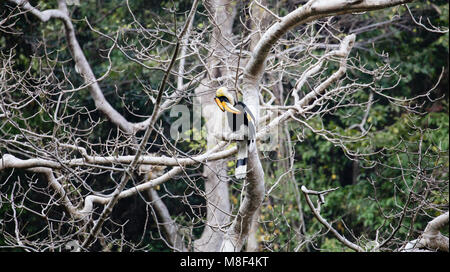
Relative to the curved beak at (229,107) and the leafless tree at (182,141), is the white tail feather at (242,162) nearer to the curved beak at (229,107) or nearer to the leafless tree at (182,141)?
the leafless tree at (182,141)

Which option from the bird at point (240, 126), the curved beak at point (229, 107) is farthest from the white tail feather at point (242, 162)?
the curved beak at point (229, 107)

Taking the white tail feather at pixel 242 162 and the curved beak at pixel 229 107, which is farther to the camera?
the white tail feather at pixel 242 162

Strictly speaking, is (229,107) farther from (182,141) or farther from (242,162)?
(182,141)

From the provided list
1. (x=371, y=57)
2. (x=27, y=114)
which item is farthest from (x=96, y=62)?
(x=371, y=57)

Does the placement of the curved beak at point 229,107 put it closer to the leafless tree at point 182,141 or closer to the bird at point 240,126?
the bird at point 240,126

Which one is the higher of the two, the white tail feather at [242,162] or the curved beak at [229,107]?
the curved beak at [229,107]

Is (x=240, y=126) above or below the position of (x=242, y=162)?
above

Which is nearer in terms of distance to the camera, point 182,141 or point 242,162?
point 242,162

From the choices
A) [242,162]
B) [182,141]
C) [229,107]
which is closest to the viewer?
[229,107]

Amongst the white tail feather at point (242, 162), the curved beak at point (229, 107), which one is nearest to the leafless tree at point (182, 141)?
the white tail feather at point (242, 162)

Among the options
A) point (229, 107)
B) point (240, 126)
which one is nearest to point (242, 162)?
point (240, 126)

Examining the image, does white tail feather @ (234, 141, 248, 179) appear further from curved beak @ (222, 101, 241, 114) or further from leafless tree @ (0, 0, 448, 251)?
curved beak @ (222, 101, 241, 114)

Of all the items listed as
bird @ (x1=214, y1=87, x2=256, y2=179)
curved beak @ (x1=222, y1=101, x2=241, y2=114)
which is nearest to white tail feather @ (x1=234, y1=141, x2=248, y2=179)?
bird @ (x1=214, y1=87, x2=256, y2=179)
